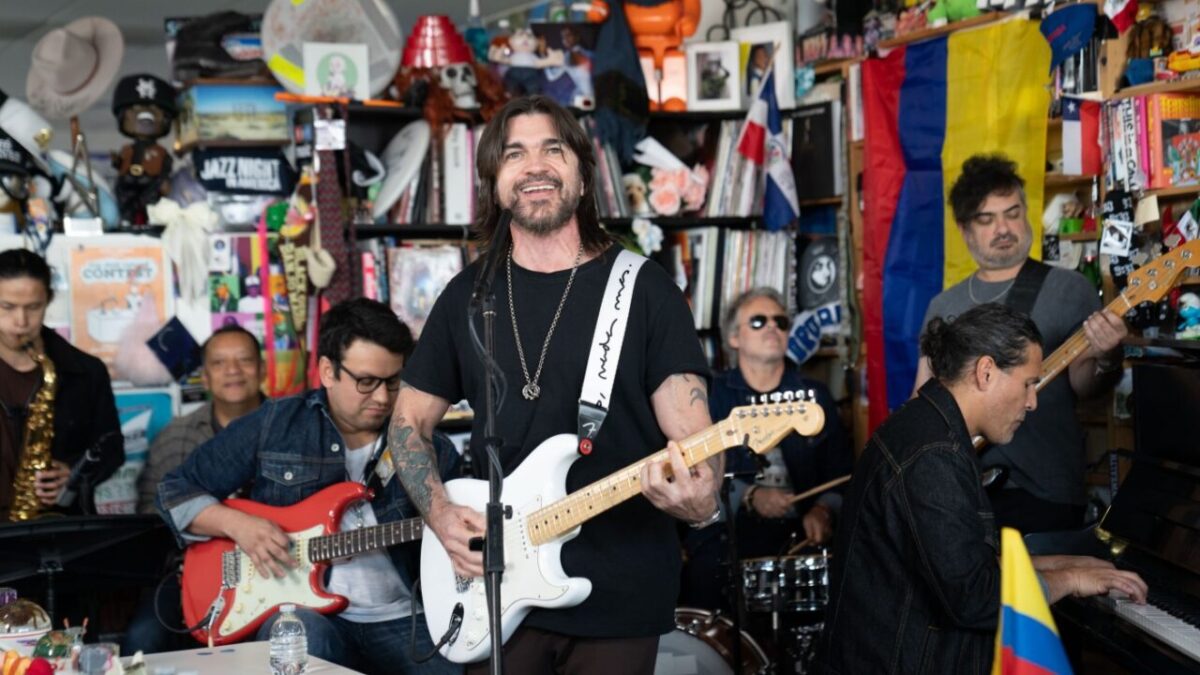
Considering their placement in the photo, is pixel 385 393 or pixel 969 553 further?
pixel 385 393

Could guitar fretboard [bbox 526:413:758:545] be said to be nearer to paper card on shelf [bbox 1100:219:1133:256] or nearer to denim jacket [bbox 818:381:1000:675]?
denim jacket [bbox 818:381:1000:675]

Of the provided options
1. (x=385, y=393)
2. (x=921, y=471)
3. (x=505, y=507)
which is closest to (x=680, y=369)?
(x=505, y=507)

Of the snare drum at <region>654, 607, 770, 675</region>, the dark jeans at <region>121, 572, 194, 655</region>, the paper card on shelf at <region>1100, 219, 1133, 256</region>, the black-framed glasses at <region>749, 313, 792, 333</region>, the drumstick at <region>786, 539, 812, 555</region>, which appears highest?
the paper card on shelf at <region>1100, 219, 1133, 256</region>

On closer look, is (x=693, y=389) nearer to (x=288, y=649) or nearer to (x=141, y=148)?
(x=288, y=649)

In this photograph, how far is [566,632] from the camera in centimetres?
252

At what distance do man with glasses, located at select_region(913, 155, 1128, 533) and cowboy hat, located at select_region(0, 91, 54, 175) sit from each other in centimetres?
314

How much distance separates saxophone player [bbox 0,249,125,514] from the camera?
13.4 ft

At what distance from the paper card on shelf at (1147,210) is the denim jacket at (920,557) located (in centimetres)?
137

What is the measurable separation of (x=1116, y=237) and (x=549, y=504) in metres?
2.22

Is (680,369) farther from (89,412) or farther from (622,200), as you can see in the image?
(622,200)

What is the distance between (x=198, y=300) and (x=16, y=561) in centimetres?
181

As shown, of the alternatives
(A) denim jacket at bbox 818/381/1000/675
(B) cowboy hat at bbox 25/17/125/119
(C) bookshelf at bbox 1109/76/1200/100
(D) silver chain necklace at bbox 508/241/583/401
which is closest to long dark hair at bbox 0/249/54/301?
(B) cowboy hat at bbox 25/17/125/119

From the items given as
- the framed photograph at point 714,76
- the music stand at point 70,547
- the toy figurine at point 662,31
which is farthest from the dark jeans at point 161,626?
the framed photograph at point 714,76

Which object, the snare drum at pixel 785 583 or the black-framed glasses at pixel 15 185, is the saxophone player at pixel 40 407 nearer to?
the black-framed glasses at pixel 15 185
